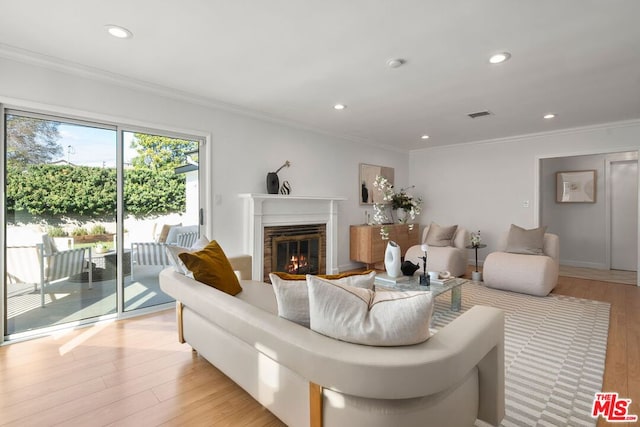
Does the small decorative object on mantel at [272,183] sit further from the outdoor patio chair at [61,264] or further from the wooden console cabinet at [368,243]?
the outdoor patio chair at [61,264]

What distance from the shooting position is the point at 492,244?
604 cm

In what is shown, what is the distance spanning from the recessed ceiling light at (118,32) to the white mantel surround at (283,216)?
2077mm

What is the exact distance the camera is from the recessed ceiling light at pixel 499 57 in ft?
8.45

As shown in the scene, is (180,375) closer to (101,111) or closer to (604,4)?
(101,111)

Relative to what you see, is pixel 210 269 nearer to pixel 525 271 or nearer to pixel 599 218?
pixel 525 271

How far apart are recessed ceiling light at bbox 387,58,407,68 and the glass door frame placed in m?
2.28

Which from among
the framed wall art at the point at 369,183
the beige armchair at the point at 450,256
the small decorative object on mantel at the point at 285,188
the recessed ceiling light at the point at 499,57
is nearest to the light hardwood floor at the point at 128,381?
the beige armchair at the point at 450,256

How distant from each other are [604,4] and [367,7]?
1450mm

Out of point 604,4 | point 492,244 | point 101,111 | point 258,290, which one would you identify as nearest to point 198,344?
point 258,290

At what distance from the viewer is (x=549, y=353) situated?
2.48 m

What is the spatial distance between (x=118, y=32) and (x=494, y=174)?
6.05 meters

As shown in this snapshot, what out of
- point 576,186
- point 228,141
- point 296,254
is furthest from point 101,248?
point 576,186

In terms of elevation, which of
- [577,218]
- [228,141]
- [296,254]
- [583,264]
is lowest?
[583,264]

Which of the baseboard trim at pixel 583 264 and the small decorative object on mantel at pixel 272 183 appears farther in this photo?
the baseboard trim at pixel 583 264
